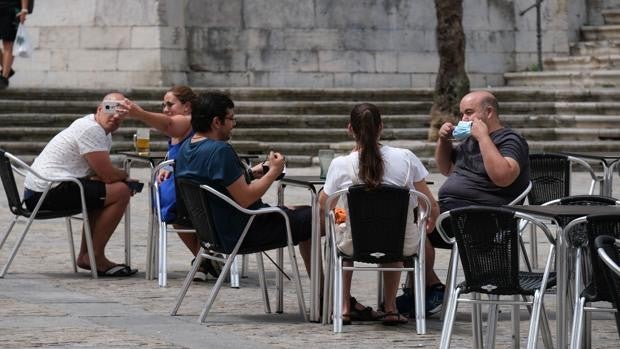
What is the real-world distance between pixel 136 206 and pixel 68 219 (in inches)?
178

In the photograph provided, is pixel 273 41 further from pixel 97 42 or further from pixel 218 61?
pixel 97 42

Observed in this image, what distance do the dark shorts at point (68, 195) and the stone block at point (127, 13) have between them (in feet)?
41.2

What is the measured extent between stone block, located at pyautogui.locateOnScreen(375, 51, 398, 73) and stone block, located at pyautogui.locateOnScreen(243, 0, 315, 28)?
1.11 metres

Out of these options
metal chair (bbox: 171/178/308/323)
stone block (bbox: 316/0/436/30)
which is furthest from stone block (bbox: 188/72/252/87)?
metal chair (bbox: 171/178/308/323)

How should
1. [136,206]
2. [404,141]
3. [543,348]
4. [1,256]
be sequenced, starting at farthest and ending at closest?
[404,141]
[136,206]
[1,256]
[543,348]

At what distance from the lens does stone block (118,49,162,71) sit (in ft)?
74.8

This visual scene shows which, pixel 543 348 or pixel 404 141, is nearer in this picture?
pixel 543 348

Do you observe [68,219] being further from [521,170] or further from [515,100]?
[515,100]

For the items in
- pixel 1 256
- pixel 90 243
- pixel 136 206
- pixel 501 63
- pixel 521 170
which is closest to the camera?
pixel 521 170

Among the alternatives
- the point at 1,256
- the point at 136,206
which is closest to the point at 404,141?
the point at 136,206

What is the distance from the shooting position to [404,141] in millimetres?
20859

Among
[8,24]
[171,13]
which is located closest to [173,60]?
[171,13]

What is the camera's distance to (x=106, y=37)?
22891 millimetres

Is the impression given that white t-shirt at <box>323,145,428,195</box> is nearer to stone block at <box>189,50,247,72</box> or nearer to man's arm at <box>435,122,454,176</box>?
man's arm at <box>435,122,454,176</box>
